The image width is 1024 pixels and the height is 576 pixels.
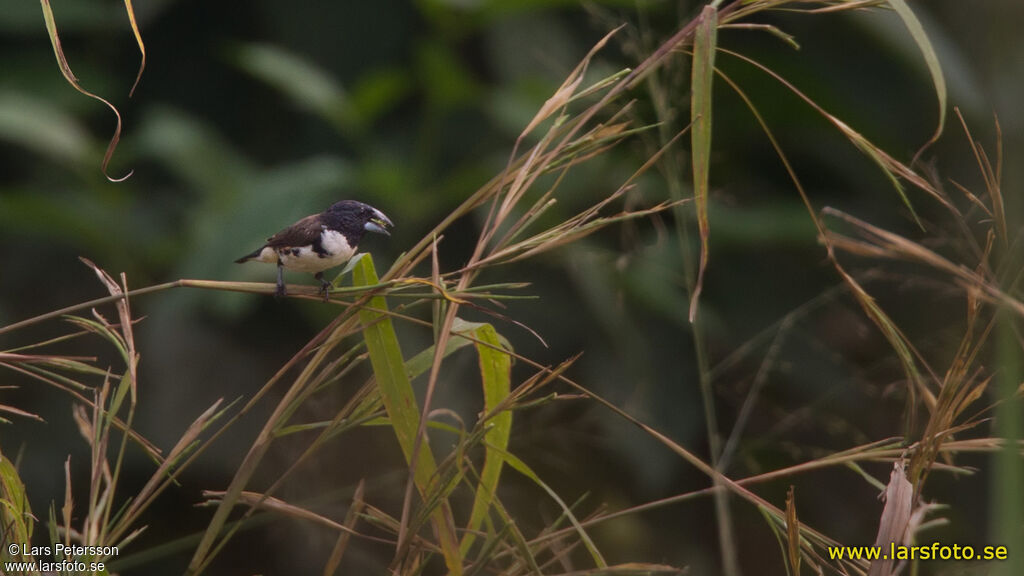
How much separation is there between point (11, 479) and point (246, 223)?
1.25 metres

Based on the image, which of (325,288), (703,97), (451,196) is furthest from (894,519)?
(451,196)

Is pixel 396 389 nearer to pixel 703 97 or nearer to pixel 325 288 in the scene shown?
pixel 325 288

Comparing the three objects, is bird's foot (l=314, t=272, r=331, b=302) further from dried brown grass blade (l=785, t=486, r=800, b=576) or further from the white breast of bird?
dried brown grass blade (l=785, t=486, r=800, b=576)

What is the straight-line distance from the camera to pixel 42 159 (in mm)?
2646

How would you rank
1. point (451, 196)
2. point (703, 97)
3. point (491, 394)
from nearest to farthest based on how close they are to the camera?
point (703, 97)
point (491, 394)
point (451, 196)

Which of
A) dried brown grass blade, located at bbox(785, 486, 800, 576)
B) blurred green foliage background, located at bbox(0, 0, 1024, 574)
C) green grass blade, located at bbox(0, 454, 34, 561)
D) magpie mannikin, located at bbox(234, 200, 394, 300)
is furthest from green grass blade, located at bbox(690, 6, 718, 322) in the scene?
blurred green foliage background, located at bbox(0, 0, 1024, 574)

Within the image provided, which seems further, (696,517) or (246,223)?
(696,517)

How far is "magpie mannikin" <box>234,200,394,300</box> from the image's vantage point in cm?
86

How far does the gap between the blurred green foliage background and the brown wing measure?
1.08 meters

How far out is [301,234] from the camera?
882 millimetres

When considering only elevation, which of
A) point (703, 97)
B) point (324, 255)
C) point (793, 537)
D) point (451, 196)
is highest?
point (703, 97)

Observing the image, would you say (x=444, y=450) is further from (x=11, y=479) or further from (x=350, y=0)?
(x=11, y=479)

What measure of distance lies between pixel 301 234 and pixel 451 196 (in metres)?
1.38

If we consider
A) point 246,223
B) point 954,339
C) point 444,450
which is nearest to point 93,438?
point 954,339
